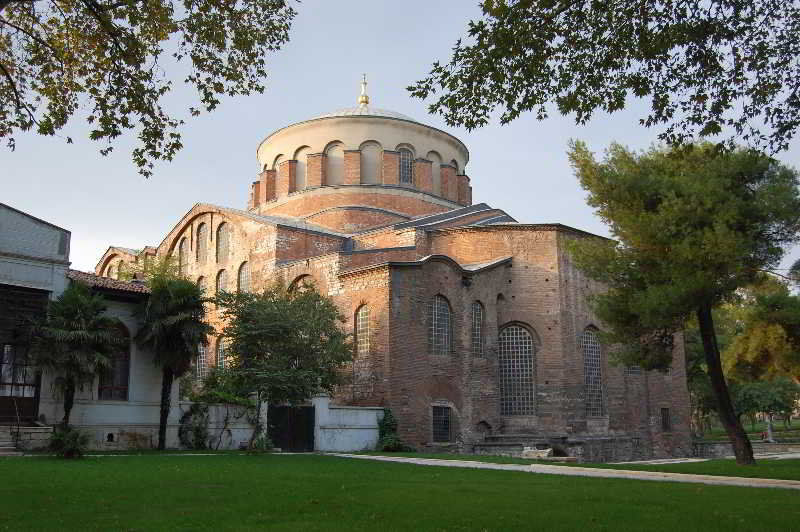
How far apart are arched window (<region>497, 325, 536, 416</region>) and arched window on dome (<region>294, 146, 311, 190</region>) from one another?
14818 millimetres

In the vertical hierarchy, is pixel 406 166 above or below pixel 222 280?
above

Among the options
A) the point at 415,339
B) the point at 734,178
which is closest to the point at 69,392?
the point at 415,339

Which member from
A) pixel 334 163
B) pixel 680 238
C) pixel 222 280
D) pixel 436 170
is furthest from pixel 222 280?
pixel 680 238

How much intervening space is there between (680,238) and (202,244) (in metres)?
26.0

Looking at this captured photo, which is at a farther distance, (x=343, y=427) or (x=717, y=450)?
(x=717, y=450)

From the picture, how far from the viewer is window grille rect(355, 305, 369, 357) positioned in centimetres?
2727

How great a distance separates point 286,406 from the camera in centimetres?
2483

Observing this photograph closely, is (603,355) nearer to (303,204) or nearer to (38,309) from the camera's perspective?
(303,204)

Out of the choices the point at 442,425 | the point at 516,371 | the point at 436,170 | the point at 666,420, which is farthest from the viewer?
the point at 436,170

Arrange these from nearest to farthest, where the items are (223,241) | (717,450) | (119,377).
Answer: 1. (119,377)
2. (717,450)
3. (223,241)

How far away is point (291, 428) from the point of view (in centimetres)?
2464

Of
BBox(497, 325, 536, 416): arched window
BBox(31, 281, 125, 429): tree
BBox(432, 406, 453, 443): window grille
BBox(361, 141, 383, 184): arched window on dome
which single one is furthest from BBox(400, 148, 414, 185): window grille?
BBox(31, 281, 125, 429): tree

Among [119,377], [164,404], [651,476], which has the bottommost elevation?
[651,476]

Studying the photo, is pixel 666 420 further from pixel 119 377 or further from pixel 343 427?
pixel 119 377
